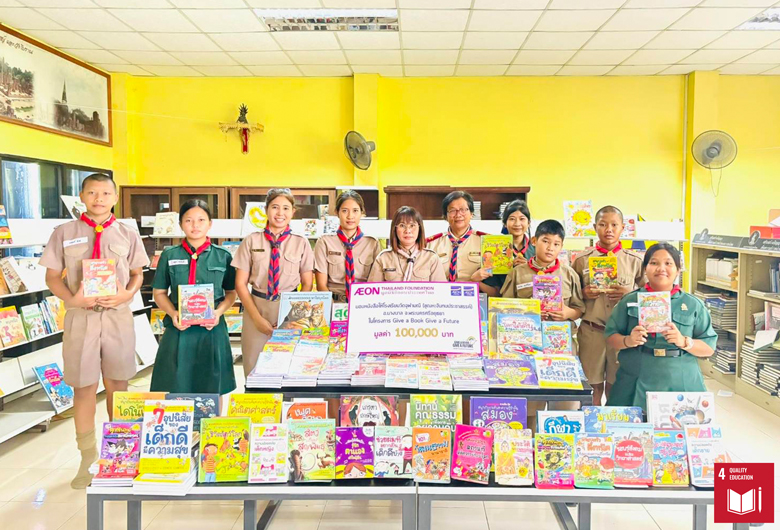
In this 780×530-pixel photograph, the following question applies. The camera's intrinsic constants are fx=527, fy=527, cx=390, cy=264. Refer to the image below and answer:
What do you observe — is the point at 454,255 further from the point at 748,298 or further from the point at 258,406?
the point at 748,298

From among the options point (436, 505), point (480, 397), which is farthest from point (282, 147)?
point (480, 397)

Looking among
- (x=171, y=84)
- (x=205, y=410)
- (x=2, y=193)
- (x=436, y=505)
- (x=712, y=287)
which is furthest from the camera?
(x=171, y=84)

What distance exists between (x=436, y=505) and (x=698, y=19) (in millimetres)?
5034

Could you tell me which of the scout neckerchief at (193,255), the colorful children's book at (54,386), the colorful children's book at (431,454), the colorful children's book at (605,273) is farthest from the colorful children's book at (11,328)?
the colorful children's book at (605,273)

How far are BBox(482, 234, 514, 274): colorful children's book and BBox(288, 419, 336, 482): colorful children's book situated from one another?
1617 mm

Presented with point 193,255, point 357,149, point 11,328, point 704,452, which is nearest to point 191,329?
point 193,255

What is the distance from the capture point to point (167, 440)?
186 cm

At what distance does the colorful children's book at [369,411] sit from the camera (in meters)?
2.09

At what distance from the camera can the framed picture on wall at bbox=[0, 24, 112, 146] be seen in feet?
17.1

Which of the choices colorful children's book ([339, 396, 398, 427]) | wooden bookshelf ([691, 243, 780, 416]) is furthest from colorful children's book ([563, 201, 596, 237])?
colorful children's book ([339, 396, 398, 427])

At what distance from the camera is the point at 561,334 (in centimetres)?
236

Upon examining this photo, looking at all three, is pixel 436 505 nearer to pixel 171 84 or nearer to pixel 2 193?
pixel 2 193

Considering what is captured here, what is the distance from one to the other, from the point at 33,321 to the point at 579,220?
5.18 metres

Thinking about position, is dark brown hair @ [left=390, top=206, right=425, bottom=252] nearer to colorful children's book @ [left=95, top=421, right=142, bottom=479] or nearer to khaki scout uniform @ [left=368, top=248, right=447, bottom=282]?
khaki scout uniform @ [left=368, top=248, right=447, bottom=282]
